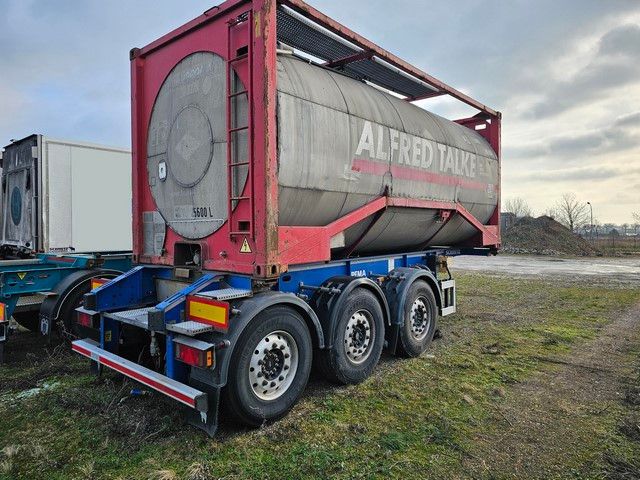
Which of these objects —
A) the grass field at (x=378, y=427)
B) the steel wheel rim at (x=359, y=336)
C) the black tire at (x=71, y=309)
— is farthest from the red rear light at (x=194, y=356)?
the black tire at (x=71, y=309)

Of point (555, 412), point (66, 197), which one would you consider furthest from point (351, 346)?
point (66, 197)

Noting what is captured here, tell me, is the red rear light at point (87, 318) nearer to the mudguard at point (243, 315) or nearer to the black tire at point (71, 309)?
the black tire at point (71, 309)

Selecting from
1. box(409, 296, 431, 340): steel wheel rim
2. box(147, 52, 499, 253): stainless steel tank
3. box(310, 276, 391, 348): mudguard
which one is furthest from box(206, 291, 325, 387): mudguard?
box(409, 296, 431, 340): steel wheel rim

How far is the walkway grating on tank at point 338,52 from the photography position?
4.88m

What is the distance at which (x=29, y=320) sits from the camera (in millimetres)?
7426

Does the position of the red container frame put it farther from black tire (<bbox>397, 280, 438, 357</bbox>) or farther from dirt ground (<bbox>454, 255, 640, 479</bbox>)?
dirt ground (<bbox>454, 255, 640, 479</bbox>)

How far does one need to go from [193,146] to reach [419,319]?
13.0 feet

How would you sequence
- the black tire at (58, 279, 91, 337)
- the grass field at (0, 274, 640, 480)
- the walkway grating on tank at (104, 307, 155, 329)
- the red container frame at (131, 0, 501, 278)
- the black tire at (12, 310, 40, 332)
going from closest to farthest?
1. the grass field at (0, 274, 640, 480)
2. the red container frame at (131, 0, 501, 278)
3. the walkway grating on tank at (104, 307, 155, 329)
4. the black tire at (58, 279, 91, 337)
5. the black tire at (12, 310, 40, 332)

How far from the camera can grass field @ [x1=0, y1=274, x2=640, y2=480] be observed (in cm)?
338

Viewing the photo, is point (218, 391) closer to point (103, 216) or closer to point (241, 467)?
point (241, 467)

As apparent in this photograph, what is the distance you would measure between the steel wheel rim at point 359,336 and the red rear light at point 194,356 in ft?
6.01

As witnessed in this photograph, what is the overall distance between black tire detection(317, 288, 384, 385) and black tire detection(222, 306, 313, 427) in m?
0.46

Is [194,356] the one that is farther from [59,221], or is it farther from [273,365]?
[59,221]

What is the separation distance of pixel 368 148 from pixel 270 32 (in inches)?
74.0
